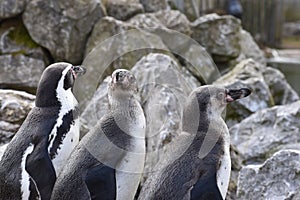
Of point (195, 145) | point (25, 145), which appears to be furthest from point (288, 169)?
point (25, 145)

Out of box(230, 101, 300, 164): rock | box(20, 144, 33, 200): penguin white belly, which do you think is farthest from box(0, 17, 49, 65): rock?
box(20, 144, 33, 200): penguin white belly

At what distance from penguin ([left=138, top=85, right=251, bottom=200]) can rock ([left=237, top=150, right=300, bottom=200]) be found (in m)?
0.68

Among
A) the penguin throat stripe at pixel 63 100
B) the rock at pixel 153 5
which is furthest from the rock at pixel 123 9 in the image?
the penguin throat stripe at pixel 63 100

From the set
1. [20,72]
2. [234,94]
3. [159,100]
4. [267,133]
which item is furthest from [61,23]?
[234,94]

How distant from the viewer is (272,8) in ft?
43.6

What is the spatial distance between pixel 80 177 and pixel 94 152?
5.3 inches

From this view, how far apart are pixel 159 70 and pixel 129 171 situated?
7.40ft

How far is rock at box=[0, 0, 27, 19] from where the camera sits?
7156 mm

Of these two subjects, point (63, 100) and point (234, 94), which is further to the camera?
point (63, 100)

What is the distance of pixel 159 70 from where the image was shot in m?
5.25

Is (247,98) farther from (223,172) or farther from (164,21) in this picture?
(223,172)

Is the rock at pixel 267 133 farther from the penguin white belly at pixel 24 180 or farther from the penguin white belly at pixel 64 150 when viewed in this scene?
the penguin white belly at pixel 24 180

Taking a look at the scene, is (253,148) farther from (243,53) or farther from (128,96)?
(243,53)

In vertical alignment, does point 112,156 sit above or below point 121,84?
below
